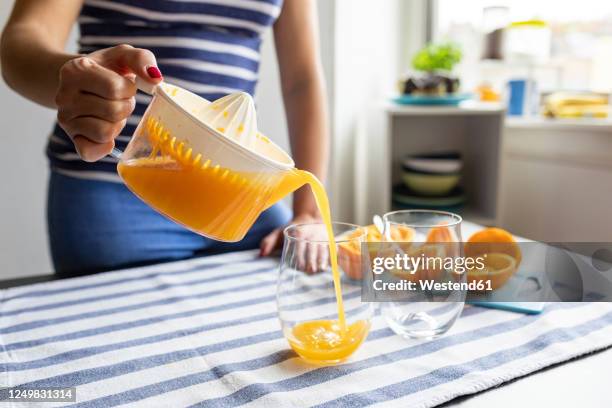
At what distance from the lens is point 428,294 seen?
0.59 metres

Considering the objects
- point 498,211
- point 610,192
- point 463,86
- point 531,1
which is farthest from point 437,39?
point 610,192

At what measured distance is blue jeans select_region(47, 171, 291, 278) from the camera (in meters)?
0.96

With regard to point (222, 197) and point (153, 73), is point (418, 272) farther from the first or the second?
point (153, 73)

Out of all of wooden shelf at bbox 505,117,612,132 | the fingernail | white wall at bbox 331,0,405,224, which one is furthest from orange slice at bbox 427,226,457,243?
white wall at bbox 331,0,405,224

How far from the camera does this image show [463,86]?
2.18 meters

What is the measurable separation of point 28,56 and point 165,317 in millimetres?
371

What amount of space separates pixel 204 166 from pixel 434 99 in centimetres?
132

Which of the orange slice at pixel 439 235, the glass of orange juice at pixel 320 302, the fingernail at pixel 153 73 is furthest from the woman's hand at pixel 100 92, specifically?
the orange slice at pixel 439 235

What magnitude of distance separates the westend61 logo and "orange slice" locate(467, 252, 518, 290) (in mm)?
109

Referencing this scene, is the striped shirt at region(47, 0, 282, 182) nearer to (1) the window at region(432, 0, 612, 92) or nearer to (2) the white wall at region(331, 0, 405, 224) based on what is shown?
(2) the white wall at region(331, 0, 405, 224)

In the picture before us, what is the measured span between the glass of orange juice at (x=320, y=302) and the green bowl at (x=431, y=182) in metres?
1.18

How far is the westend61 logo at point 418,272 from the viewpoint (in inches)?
23.0

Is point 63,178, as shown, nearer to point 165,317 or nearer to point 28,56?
point 28,56

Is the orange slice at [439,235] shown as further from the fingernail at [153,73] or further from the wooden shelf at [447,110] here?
the wooden shelf at [447,110]
